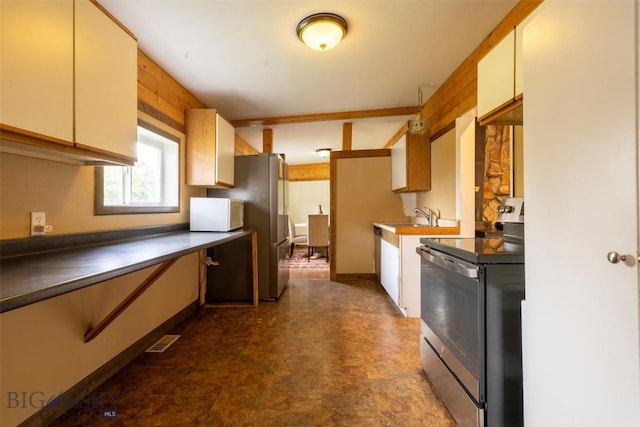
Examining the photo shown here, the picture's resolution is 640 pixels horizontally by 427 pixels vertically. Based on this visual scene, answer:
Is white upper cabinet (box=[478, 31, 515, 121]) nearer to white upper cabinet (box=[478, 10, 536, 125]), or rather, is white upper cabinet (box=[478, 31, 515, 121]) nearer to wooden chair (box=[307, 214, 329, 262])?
white upper cabinet (box=[478, 10, 536, 125])

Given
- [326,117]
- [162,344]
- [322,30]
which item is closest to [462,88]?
[322,30]

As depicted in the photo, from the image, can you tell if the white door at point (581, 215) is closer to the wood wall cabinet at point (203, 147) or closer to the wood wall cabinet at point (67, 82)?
the wood wall cabinet at point (67, 82)

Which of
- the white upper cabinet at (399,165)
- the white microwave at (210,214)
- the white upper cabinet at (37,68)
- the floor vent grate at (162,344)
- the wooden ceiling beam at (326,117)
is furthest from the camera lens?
the wooden ceiling beam at (326,117)

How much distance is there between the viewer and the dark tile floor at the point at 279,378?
1412 mm

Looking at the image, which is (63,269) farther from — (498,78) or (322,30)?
(498,78)

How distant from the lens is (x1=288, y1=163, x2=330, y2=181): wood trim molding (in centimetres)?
748

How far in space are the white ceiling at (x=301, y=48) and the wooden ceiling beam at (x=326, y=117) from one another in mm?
97

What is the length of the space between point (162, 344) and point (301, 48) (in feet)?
8.54

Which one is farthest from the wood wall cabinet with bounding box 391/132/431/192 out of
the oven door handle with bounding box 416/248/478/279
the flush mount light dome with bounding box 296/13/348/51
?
the oven door handle with bounding box 416/248/478/279

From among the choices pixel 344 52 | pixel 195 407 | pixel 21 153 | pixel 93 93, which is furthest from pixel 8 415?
pixel 344 52

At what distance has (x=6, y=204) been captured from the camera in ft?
4.07

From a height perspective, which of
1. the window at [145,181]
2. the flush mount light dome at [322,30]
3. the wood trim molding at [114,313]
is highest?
the flush mount light dome at [322,30]

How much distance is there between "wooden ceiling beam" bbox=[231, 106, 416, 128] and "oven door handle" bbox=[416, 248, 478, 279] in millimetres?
2393

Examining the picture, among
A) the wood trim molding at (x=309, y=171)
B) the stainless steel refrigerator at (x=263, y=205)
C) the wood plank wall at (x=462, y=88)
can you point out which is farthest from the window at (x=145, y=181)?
the wood trim molding at (x=309, y=171)
